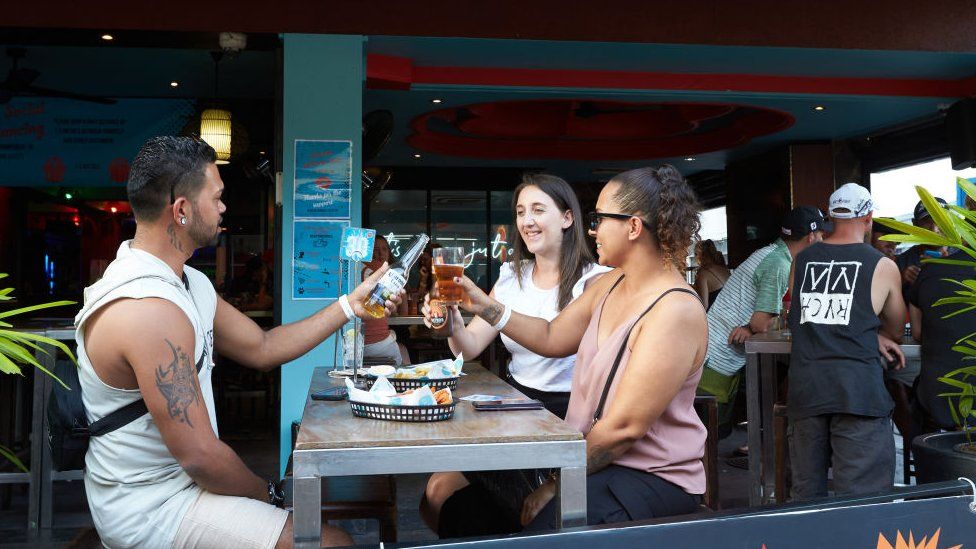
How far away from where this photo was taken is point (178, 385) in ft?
6.08

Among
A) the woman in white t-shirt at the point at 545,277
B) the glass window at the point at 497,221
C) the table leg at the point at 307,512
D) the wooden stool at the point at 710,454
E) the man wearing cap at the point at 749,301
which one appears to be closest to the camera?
the table leg at the point at 307,512

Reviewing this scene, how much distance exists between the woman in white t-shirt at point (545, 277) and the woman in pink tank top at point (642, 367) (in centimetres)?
62

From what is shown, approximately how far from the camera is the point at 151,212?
82.6 inches

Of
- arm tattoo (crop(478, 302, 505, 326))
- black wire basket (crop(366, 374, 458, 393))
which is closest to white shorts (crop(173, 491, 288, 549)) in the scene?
black wire basket (crop(366, 374, 458, 393))

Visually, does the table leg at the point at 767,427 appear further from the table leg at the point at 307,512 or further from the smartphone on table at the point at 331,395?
the table leg at the point at 307,512

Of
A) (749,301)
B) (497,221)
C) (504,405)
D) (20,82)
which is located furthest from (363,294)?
(497,221)

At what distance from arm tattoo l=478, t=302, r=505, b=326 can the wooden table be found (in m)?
0.83

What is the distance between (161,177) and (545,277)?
1503 mm

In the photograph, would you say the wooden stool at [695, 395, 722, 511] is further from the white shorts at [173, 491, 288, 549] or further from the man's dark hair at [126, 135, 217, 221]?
the man's dark hair at [126, 135, 217, 221]

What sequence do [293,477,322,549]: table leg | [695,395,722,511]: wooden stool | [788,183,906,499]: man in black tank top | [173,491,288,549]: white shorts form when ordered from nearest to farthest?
[293,477,322,549]: table leg < [173,491,288,549]: white shorts < [788,183,906,499]: man in black tank top < [695,395,722,511]: wooden stool

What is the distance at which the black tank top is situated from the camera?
3.40 meters

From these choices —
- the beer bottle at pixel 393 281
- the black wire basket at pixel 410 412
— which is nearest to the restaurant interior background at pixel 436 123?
the beer bottle at pixel 393 281

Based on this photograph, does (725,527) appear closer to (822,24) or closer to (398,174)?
(822,24)

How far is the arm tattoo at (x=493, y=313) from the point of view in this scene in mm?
2592
